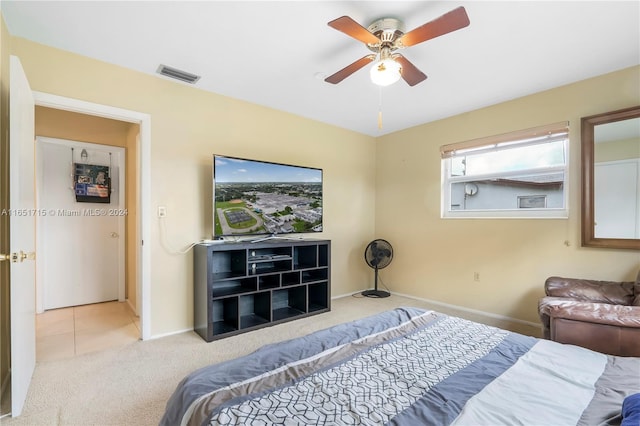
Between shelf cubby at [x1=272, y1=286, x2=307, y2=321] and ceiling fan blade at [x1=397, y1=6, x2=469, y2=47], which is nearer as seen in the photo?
ceiling fan blade at [x1=397, y1=6, x2=469, y2=47]

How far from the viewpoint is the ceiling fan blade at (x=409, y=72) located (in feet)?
6.91

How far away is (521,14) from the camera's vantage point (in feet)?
6.44

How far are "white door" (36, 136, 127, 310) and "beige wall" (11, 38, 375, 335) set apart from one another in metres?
1.68

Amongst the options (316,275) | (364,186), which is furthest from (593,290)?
(364,186)

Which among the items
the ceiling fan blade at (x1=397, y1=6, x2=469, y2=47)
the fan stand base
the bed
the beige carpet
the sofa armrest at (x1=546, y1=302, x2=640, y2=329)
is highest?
the ceiling fan blade at (x1=397, y1=6, x2=469, y2=47)

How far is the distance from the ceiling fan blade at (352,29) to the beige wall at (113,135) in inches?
115

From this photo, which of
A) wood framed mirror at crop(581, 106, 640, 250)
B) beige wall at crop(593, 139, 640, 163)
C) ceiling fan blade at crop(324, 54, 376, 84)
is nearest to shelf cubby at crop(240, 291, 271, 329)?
ceiling fan blade at crop(324, 54, 376, 84)

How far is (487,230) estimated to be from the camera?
3535 mm

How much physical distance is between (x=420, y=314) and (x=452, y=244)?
2.20m

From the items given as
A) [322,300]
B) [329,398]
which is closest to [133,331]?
[322,300]

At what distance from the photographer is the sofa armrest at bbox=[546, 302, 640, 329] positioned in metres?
1.88

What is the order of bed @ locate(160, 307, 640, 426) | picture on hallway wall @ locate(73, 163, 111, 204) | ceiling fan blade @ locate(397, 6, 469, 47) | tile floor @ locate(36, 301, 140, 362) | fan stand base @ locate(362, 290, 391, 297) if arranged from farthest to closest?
fan stand base @ locate(362, 290, 391, 297)
picture on hallway wall @ locate(73, 163, 111, 204)
tile floor @ locate(36, 301, 140, 362)
ceiling fan blade @ locate(397, 6, 469, 47)
bed @ locate(160, 307, 640, 426)

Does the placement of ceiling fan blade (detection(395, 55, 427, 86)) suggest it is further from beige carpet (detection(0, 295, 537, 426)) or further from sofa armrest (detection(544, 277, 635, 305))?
beige carpet (detection(0, 295, 537, 426))

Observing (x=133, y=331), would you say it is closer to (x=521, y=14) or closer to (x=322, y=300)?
(x=322, y=300)
